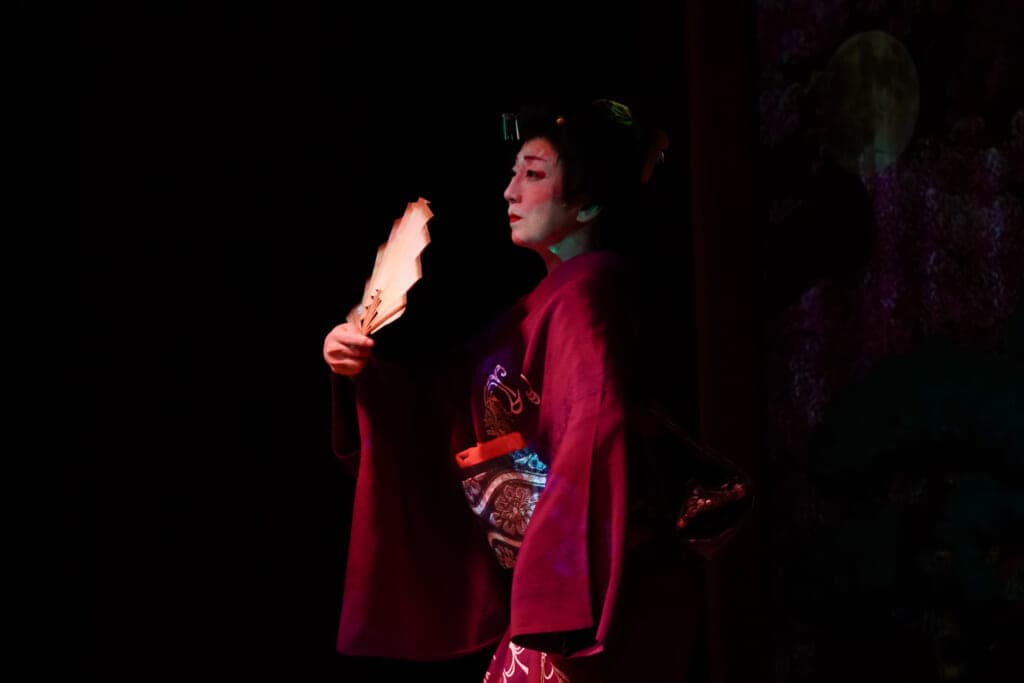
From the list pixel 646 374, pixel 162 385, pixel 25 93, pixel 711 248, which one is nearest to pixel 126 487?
pixel 162 385

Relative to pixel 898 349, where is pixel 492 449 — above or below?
above

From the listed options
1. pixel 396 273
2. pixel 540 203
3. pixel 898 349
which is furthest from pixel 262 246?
pixel 898 349

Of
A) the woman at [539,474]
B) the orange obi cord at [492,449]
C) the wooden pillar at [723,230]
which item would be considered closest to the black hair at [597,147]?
the woman at [539,474]

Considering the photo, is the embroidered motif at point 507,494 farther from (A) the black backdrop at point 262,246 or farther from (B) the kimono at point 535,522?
(A) the black backdrop at point 262,246

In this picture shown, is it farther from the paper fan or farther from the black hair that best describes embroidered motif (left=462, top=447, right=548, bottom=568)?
the black hair

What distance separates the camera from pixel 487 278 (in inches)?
88.6

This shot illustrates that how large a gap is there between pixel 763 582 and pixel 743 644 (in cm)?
→ 13

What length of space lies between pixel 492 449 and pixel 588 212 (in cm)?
40

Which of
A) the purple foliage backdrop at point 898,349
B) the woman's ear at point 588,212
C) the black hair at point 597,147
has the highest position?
the black hair at point 597,147

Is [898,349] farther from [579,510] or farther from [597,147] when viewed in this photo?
[579,510]

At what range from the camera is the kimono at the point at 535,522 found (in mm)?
1523

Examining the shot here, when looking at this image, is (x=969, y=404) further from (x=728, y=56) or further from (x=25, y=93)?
(x=25, y=93)

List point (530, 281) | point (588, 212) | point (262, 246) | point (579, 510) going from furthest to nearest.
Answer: point (530, 281) → point (262, 246) → point (588, 212) → point (579, 510)

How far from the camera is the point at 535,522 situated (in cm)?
157
